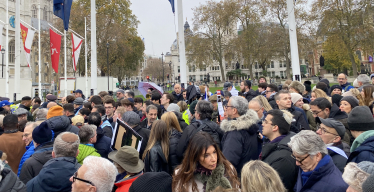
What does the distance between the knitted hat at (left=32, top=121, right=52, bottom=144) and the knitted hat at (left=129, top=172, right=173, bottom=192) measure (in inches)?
83.5

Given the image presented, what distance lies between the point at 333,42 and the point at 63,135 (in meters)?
40.3

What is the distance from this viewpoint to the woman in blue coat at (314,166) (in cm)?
263

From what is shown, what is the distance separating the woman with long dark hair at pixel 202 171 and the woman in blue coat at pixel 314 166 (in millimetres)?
710

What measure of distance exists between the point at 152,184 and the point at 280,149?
1629 mm

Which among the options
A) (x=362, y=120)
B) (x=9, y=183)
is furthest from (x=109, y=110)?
(x=362, y=120)

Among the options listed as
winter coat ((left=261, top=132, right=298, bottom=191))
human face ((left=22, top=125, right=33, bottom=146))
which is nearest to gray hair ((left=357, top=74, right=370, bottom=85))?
winter coat ((left=261, top=132, right=298, bottom=191))

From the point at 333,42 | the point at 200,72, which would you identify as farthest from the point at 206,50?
the point at 200,72

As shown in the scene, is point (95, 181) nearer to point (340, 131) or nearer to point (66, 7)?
point (340, 131)

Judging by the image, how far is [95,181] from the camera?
2623mm

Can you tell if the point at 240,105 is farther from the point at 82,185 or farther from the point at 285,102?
the point at 82,185

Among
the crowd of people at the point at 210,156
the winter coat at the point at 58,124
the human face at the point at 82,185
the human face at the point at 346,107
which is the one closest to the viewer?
the crowd of people at the point at 210,156

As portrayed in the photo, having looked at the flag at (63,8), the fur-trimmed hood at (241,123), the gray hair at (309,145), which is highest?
the flag at (63,8)

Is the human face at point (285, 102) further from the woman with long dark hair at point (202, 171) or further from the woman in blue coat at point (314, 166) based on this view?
the woman with long dark hair at point (202, 171)

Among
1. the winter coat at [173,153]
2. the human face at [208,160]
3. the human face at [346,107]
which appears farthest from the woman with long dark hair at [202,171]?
the human face at [346,107]
